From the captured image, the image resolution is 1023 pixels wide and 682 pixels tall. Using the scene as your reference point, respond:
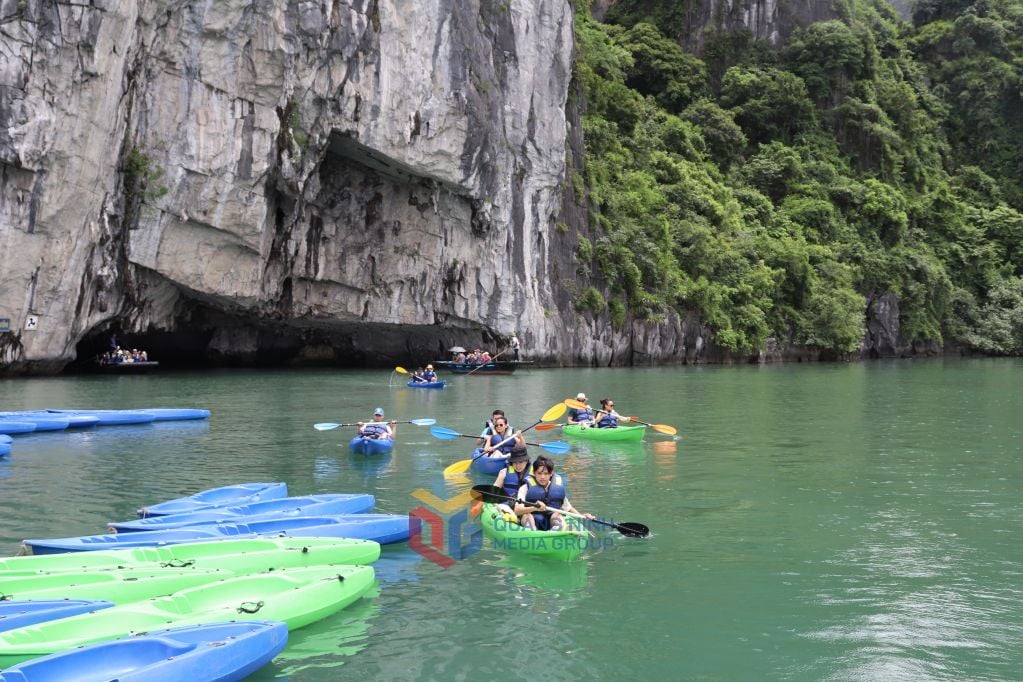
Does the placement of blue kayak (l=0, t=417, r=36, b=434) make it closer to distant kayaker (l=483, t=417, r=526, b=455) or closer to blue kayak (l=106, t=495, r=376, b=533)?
blue kayak (l=106, t=495, r=376, b=533)

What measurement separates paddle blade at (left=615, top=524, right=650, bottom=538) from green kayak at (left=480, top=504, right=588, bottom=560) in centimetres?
65

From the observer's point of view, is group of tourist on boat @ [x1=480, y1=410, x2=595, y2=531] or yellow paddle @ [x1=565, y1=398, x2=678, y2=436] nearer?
group of tourist on boat @ [x1=480, y1=410, x2=595, y2=531]

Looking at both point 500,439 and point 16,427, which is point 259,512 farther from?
point 16,427

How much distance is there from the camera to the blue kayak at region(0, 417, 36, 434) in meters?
19.7

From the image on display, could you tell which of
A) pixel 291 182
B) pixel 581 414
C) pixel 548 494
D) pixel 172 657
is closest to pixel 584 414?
pixel 581 414

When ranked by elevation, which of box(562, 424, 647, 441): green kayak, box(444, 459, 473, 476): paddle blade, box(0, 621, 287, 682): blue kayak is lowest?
box(0, 621, 287, 682): blue kayak

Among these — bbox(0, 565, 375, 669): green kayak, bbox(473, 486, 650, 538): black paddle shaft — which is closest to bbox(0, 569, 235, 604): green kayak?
bbox(0, 565, 375, 669): green kayak

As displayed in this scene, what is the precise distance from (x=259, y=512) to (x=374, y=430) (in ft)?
20.5

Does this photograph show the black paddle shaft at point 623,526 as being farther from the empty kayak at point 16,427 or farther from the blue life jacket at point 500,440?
the empty kayak at point 16,427

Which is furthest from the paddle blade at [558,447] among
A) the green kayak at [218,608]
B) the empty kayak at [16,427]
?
the empty kayak at [16,427]

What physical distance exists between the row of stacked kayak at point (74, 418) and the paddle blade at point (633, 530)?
12675mm

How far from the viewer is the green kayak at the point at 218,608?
709 cm

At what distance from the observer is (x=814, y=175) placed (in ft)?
219

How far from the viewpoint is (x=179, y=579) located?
29.1 feet
